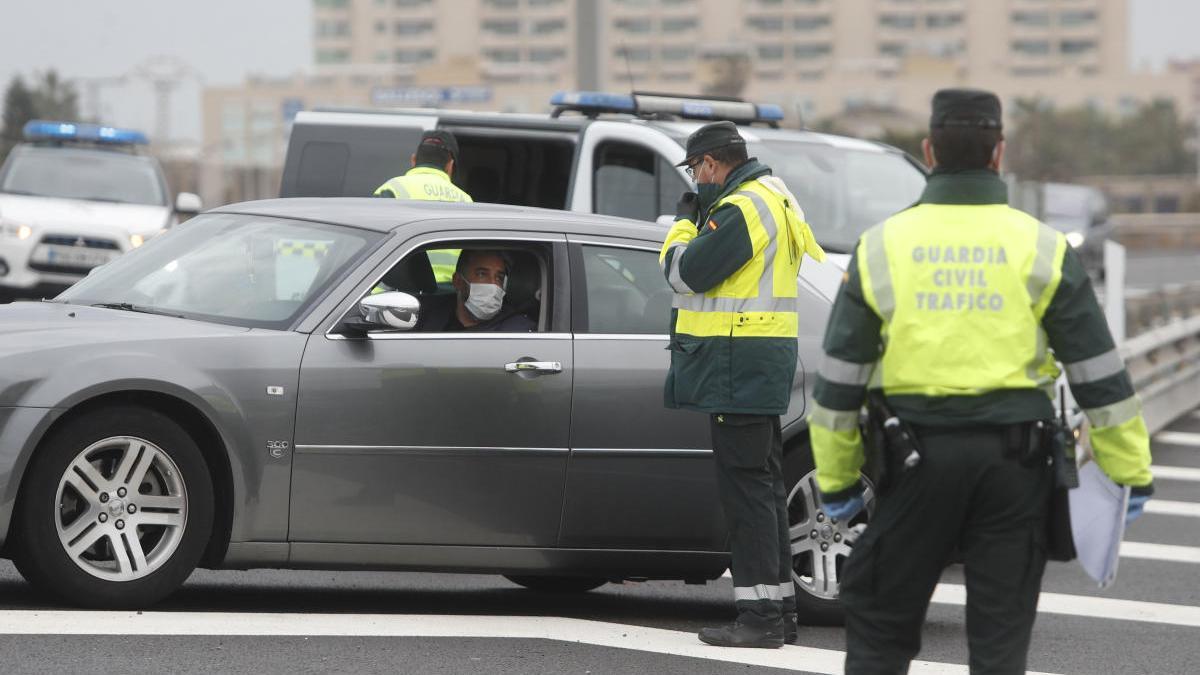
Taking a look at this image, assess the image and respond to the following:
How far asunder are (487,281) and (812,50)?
18536cm

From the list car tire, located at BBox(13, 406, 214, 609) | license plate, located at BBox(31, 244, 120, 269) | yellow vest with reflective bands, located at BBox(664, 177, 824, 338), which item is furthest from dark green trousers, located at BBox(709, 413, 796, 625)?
license plate, located at BBox(31, 244, 120, 269)

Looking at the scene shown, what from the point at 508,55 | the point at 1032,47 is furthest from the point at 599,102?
the point at 508,55

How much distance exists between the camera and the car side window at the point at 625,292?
23.8ft

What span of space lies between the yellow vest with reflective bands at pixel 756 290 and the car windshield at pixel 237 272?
1.26 m

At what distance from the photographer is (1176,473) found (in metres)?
13.6

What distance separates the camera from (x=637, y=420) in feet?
23.2

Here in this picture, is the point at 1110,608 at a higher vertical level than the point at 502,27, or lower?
lower

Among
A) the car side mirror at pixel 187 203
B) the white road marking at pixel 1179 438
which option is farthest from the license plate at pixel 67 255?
the white road marking at pixel 1179 438

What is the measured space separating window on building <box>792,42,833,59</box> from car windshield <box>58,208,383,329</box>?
183 metres

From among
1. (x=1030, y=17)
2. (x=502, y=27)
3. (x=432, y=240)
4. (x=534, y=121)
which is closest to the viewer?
(x=432, y=240)

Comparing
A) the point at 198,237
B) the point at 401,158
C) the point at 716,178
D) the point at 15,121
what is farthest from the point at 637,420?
the point at 15,121

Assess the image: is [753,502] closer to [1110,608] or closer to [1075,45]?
[1110,608]

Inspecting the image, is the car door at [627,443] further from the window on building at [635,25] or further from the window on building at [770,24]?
the window on building at [770,24]

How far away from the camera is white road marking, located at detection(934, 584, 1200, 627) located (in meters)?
8.16
